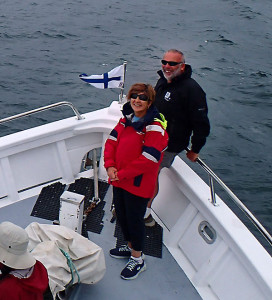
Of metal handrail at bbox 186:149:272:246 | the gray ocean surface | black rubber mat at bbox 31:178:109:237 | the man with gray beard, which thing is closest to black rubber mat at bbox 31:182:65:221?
black rubber mat at bbox 31:178:109:237

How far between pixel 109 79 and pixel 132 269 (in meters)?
2.05

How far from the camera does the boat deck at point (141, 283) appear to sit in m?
3.97

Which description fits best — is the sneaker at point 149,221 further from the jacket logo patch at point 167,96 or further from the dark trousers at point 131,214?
the jacket logo patch at point 167,96

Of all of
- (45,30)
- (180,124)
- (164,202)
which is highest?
(180,124)

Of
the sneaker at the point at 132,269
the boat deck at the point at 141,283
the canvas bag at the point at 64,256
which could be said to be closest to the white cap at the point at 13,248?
the canvas bag at the point at 64,256

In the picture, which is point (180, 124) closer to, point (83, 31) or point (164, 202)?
point (164, 202)

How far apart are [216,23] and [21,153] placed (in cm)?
1288

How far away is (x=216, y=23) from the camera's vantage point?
16188 mm

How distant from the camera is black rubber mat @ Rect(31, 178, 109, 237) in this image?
15.5ft

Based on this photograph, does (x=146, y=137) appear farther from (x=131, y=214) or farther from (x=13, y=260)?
(x=13, y=260)

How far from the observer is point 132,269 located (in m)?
4.14

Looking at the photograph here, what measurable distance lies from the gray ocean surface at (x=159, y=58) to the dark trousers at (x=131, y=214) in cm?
348

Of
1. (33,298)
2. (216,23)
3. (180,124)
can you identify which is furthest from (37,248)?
(216,23)

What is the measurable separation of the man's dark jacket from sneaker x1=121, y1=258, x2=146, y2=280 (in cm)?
118
